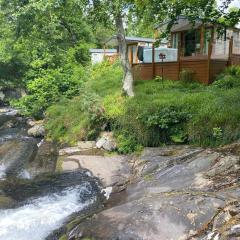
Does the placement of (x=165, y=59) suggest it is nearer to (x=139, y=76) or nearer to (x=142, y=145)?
(x=139, y=76)

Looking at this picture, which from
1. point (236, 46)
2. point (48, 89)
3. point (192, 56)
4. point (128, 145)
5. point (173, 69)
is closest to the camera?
point (128, 145)

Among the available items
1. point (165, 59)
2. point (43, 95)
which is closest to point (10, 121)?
point (43, 95)

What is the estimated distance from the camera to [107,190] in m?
9.45

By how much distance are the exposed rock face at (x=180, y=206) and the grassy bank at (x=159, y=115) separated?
1438 millimetres

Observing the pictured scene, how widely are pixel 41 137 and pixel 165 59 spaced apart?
6.84 meters

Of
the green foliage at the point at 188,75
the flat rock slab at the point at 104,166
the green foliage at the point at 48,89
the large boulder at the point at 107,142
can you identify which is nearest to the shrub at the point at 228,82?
the green foliage at the point at 188,75

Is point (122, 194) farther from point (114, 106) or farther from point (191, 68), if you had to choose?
point (191, 68)

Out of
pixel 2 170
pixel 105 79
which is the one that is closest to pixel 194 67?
pixel 105 79

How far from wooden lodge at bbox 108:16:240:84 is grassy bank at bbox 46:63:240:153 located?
2.05ft

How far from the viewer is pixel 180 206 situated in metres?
6.75

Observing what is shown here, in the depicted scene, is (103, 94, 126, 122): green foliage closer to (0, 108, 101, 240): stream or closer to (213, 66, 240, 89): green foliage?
(0, 108, 101, 240): stream

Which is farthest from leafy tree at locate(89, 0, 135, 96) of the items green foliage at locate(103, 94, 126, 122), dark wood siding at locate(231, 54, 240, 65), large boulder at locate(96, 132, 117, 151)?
dark wood siding at locate(231, 54, 240, 65)

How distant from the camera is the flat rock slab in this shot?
10070mm

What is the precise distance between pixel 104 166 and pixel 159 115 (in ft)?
7.83
